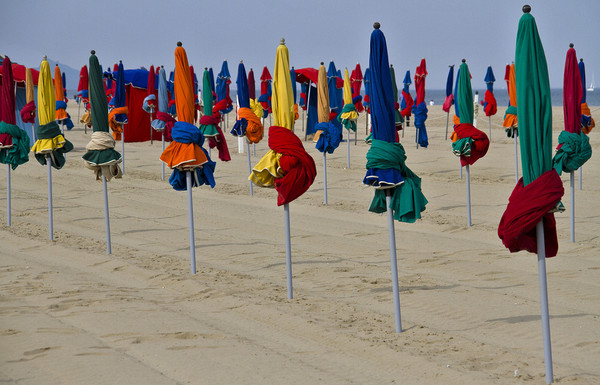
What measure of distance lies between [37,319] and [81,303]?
77 cm

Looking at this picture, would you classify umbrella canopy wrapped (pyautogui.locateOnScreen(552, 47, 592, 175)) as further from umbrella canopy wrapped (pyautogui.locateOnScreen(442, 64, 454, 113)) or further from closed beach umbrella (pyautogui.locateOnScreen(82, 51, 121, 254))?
umbrella canopy wrapped (pyautogui.locateOnScreen(442, 64, 454, 113))

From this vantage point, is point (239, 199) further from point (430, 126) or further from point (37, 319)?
point (430, 126)

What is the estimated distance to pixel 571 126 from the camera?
408 inches

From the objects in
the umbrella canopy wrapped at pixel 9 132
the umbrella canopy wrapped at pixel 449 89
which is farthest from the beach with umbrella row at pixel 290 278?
the umbrella canopy wrapped at pixel 449 89

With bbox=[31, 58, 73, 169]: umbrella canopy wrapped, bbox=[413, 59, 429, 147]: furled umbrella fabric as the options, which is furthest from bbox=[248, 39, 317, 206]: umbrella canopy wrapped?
bbox=[413, 59, 429, 147]: furled umbrella fabric

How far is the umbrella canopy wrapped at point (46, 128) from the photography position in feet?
38.7

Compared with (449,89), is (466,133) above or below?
below

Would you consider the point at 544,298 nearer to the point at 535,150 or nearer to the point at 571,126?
the point at 535,150

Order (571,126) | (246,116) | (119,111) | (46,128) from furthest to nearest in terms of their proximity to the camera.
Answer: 1. (119,111)
2. (246,116)
3. (46,128)
4. (571,126)

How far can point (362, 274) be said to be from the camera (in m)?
9.57

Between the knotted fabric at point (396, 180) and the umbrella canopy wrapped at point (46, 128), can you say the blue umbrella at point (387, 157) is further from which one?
the umbrella canopy wrapped at point (46, 128)

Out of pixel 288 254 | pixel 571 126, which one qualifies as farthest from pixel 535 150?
pixel 571 126

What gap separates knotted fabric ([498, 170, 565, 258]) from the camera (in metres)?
5.46

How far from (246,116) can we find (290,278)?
579 centimetres
